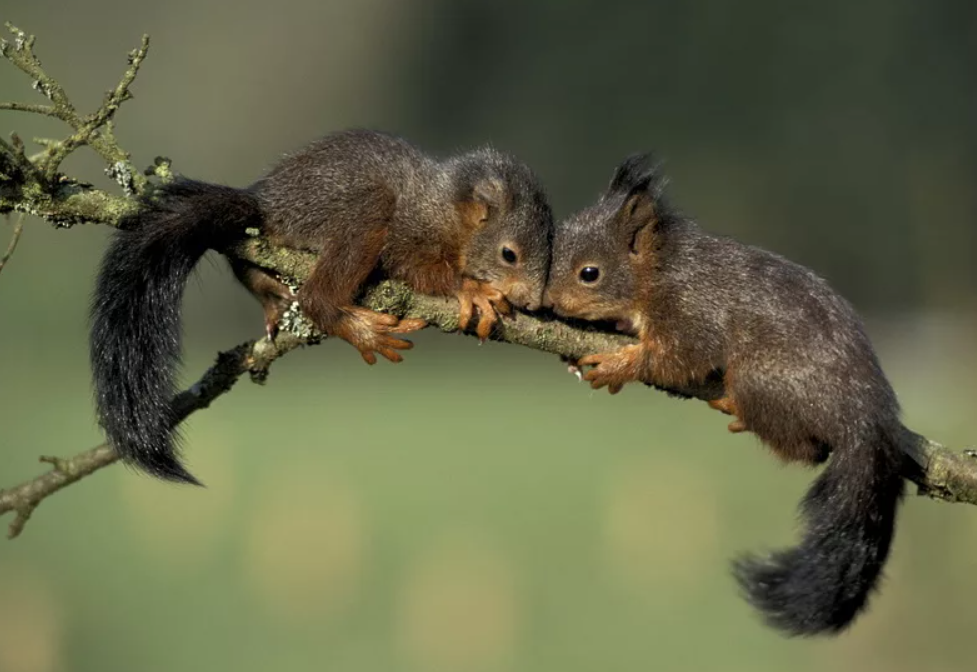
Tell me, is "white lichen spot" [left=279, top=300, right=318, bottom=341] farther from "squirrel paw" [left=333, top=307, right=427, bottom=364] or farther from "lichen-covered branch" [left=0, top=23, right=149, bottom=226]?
"lichen-covered branch" [left=0, top=23, right=149, bottom=226]

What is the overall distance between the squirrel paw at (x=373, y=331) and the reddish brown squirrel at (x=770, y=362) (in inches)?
22.7

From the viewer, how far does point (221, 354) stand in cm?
365

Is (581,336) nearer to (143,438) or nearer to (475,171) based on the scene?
(475,171)

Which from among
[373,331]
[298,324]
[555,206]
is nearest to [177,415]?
[298,324]

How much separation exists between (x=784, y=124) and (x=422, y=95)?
3.71m

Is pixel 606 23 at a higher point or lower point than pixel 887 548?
higher

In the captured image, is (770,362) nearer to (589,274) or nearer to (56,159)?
(589,274)

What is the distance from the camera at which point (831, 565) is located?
3699 millimetres

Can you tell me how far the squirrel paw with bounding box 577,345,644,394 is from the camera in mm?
3930

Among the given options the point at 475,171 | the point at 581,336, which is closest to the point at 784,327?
the point at 581,336

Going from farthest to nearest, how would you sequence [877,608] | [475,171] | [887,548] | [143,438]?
[877,608]
[475,171]
[887,548]
[143,438]

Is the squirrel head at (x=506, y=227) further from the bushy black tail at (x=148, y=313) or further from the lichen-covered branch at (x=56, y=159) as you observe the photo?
the lichen-covered branch at (x=56, y=159)

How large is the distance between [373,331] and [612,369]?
2.44ft

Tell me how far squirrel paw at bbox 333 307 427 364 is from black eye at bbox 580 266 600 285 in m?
0.74
